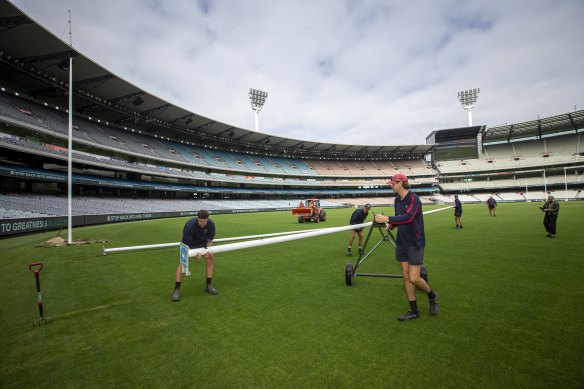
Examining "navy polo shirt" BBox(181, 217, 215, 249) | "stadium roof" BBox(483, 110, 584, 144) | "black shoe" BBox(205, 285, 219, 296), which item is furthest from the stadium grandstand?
"black shoe" BBox(205, 285, 219, 296)

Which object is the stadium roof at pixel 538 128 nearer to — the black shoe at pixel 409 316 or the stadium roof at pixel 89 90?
the stadium roof at pixel 89 90

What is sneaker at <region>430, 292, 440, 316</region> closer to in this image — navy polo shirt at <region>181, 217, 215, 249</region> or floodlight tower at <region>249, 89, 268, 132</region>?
navy polo shirt at <region>181, 217, 215, 249</region>

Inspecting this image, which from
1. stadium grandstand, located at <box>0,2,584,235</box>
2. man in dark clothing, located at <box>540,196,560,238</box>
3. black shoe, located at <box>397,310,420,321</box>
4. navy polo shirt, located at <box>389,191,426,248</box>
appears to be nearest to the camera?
black shoe, located at <box>397,310,420,321</box>

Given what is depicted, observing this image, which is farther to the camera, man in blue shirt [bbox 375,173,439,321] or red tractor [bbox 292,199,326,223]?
red tractor [bbox 292,199,326,223]

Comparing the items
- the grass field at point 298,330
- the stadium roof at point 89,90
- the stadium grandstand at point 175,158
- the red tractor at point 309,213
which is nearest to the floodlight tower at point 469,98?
the stadium grandstand at point 175,158

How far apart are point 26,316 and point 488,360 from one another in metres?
6.89

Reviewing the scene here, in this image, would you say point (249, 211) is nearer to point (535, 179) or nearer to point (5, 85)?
point (5, 85)

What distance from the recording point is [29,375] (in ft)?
9.41

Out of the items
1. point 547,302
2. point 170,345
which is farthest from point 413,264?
point 170,345

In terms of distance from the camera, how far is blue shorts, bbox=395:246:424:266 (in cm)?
395

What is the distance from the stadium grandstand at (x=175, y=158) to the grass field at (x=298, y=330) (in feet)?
59.1

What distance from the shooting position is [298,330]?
367 centimetres

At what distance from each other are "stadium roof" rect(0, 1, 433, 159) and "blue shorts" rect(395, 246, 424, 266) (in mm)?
29767

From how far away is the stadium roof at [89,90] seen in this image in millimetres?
22358
